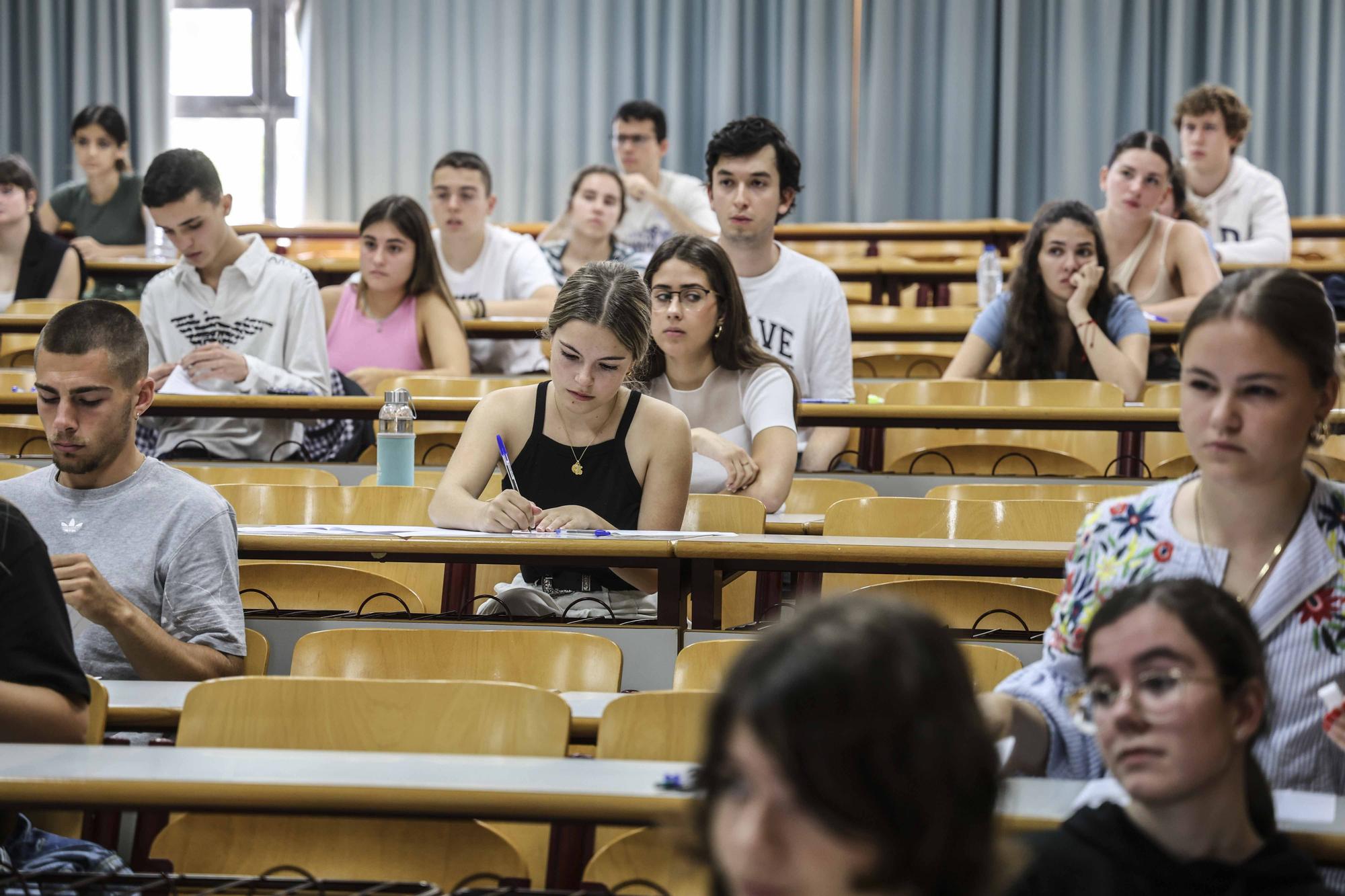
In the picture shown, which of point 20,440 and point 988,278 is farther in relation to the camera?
point 988,278

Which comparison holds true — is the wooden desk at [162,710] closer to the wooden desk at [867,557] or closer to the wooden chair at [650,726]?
the wooden chair at [650,726]

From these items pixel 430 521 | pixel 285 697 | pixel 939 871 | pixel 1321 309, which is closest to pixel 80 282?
pixel 430 521

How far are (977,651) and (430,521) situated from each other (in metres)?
1.27

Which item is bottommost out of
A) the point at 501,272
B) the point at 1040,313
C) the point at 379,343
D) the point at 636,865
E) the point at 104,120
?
the point at 636,865

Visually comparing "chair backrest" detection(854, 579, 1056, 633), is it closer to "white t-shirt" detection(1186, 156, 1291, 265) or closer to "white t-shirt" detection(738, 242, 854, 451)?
"white t-shirt" detection(738, 242, 854, 451)

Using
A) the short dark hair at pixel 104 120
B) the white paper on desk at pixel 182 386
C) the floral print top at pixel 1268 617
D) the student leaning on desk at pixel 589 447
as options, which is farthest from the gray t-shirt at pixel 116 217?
the floral print top at pixel 1268 617

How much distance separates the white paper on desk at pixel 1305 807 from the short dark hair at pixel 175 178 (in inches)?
120

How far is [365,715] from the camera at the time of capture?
1640mm

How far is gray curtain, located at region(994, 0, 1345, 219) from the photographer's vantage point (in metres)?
7.66

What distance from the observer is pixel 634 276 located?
2.68 meters

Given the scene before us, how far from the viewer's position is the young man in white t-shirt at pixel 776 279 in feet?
12.1

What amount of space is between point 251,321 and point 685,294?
134 cm

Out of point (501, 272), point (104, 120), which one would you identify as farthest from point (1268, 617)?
point (104, 120)

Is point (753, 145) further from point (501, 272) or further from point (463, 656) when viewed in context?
point (463, 656)
